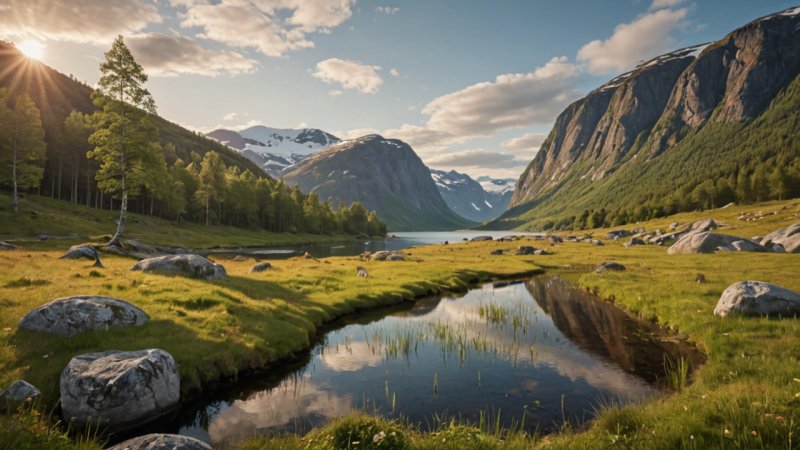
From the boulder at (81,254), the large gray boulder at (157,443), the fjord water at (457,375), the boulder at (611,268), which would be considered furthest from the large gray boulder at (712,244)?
the boulder at (81,254)

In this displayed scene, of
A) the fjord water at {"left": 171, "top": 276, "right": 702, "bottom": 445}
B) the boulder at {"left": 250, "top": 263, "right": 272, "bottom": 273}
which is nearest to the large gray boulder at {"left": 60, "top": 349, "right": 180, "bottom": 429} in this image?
the fjord water at {"left": 171, "top": 276, "right": 702, "bottom": 445}

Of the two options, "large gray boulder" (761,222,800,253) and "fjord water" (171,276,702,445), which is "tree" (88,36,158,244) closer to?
"fjord water" (171,276,702,445)

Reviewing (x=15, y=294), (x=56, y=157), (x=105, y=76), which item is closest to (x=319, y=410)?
(x=15, y=294)

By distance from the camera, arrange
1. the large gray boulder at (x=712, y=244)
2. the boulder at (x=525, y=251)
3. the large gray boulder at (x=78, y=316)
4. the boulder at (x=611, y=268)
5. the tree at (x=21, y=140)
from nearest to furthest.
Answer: the large gray boulder at (x=78, y=316), the boulder at (x=611, y=268), the large gray boulder at (x=712, y=244), the tree at (x=21, y=140), the boulder at (x=525, y=251)

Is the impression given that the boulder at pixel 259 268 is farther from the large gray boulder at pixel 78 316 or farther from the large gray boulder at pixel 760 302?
the large gray boulder at pixel 760 302

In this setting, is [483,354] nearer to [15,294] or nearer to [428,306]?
[428,306]

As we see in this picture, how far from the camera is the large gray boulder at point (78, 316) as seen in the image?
15.2m

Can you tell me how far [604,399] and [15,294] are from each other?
94.8 ft

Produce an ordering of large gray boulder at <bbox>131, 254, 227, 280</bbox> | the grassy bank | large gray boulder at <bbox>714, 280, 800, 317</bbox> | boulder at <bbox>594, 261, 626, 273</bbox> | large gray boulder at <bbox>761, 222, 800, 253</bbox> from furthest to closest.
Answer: the grassy bank, large gray boulder at <bbox>761, 222, 800, 253</bbox>, boulder at <bbox>594, 261, 626, 273</bbox>, large gray boulder at <bbox>131, 254, 227, 280</bbox>, large gray boulder at <bbox>714, 280, 800, 317</bbox>

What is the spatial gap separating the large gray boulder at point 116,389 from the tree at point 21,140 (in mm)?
80751

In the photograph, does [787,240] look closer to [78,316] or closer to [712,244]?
[712,244]

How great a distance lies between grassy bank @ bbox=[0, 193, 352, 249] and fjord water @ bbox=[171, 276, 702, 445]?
158 feet

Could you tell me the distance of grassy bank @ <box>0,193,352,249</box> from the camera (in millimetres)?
56656

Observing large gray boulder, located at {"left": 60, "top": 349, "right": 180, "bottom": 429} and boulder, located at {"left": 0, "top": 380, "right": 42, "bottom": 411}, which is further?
large gray boulder, located at {"left": 60, "top": 349, "right": 180, "bottom": 429}
